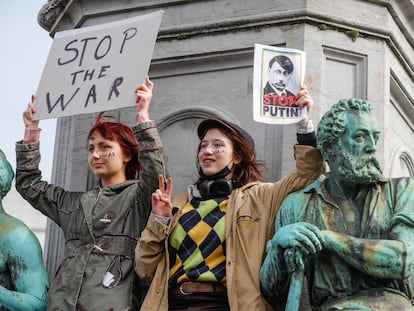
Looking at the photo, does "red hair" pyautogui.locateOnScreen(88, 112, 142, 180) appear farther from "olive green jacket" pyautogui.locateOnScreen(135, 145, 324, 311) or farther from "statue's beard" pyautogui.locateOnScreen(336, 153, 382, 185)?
"statue's beard" pyautogui.locateOnScreen(336, 153, 382, 185)

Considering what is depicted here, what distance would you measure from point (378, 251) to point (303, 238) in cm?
40

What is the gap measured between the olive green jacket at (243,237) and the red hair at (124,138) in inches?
30.2

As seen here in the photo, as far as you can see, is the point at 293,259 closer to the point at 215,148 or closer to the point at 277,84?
the point at 215,148

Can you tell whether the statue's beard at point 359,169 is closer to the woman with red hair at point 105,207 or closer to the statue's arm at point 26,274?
the woman with red hair at point 105,207

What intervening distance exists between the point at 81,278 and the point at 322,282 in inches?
60.6

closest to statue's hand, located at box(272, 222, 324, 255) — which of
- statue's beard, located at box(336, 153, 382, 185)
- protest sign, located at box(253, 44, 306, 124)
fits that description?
statue's beard, located at box(336, 153, 382, 185)

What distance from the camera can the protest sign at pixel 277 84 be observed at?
6793 millimetres

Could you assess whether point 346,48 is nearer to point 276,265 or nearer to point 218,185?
point 218,185

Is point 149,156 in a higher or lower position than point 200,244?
higher

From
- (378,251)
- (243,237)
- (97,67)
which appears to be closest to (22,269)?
(97,67)

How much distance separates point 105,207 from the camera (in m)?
7.17

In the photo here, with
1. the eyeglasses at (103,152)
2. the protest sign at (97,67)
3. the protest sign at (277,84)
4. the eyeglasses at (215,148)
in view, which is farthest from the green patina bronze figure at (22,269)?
the protest sign at (277,84)

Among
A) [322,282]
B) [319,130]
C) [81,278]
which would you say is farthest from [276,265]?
[81,278]

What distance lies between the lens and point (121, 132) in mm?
7406
